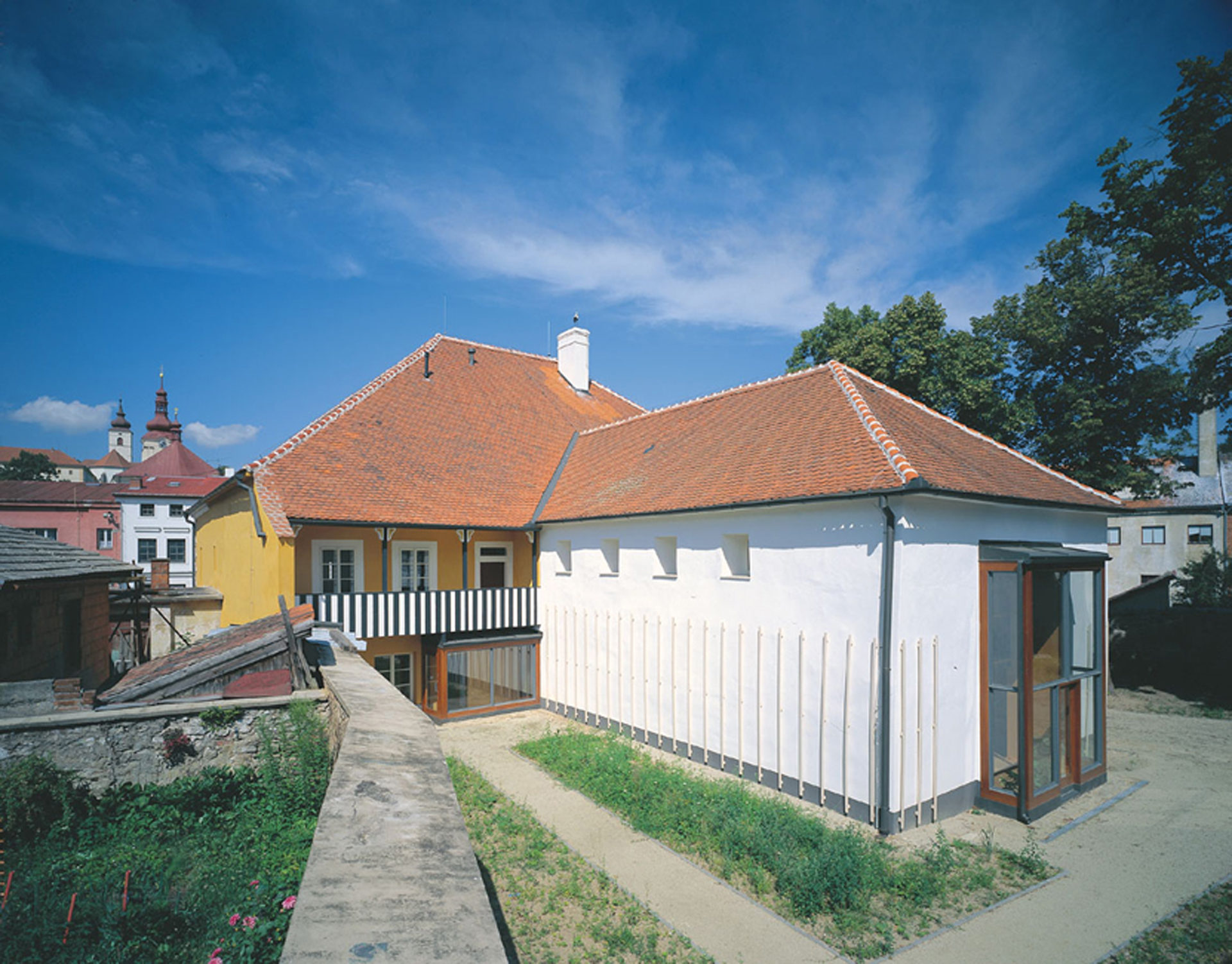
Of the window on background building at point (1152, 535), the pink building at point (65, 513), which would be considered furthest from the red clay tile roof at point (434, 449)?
the pink building at point (65, 513)

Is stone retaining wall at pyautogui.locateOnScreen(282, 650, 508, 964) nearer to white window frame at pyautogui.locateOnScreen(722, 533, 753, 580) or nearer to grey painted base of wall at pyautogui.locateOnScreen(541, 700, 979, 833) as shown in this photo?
grey painted base of wall at pyautogui.locateOnScreen(541, 700, 979, 833)

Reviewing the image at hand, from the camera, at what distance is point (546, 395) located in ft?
74.6

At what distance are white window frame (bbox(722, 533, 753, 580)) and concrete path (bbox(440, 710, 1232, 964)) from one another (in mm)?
3498

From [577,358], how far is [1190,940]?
2146cm

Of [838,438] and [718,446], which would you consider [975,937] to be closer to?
[838,438]

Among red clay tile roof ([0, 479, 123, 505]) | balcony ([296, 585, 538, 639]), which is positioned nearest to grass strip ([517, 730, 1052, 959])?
balcony ([296, 585, 538, 639])

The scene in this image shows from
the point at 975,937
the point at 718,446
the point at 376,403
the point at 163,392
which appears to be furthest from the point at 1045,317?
the point at 163,392

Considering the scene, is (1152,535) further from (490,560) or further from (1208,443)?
(490,560)

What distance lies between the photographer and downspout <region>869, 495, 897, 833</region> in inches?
367

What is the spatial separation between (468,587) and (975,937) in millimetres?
12805

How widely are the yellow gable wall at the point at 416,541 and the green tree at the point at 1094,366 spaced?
14287 mm

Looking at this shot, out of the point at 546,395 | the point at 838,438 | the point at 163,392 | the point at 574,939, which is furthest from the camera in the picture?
the point at 163,392

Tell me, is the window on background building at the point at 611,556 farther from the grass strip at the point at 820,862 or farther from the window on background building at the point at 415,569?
the grass strip at the point at 820,862

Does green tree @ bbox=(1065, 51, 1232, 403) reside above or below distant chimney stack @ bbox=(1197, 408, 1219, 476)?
above
